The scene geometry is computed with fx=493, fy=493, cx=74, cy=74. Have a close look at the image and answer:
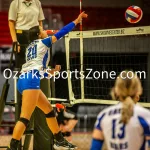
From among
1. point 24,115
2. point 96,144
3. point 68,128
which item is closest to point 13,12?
point 24,115

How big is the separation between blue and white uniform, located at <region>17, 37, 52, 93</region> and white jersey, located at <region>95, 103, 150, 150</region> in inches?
94.8

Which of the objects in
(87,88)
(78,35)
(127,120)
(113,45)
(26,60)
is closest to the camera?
(127,120)

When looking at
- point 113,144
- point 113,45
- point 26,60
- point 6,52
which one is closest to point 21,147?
point 26,60

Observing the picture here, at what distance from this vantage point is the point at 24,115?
18.9 ft

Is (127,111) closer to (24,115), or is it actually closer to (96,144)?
(96,144)

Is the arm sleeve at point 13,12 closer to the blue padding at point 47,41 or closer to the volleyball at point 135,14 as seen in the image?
the blue padding at point 47,41

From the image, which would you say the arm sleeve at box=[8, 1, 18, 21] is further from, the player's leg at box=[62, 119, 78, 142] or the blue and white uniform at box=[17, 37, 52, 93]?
the player's leg at box=[62, 119, 78, 142]

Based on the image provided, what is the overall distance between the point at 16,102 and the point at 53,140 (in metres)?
0.71

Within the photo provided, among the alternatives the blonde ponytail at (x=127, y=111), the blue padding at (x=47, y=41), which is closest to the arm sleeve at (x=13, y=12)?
the blue padding at (x=47, y=41)

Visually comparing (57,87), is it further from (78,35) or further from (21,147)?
(21,147)

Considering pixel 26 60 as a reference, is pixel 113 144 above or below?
below

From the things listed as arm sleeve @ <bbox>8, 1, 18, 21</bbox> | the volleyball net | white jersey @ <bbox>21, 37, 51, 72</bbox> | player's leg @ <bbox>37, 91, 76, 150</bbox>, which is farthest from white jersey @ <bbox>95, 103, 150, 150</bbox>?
the volleyball net

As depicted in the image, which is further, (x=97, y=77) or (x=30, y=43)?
(x=97, y=77)

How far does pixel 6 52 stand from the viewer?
35.6 feet
